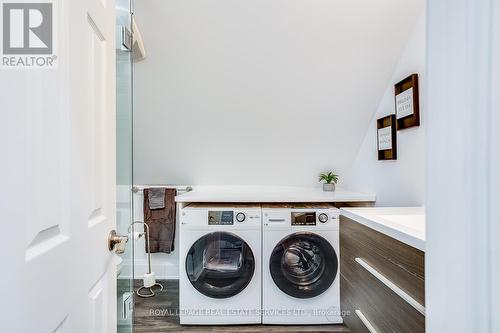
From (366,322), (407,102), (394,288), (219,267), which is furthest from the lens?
(219,267)

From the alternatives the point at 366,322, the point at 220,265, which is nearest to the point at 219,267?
the point at 220,265

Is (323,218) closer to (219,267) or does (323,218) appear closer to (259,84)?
(219,267)

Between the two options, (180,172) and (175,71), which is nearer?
(175,71)

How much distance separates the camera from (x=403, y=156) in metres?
1.86

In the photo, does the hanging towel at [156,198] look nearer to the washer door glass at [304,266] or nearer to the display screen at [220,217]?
the display screen at [220,217]

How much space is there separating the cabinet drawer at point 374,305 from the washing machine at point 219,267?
663 millimetres

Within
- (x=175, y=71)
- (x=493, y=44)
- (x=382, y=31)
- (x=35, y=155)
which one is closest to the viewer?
(x=493, y=44)

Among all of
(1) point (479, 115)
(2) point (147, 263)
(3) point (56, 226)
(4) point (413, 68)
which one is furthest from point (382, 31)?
(2) point (147, 263)

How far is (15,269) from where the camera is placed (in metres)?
0.41

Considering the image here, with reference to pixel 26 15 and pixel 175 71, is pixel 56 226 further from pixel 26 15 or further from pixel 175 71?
pixel 175 71

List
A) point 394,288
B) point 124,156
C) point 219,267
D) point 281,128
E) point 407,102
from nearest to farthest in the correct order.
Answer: point 394,288 < point 124,156 < point 407,102 < point 219,267 < point 281,128

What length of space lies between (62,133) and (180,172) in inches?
85.2

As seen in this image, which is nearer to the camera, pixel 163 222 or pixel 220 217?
pixel 220 217
